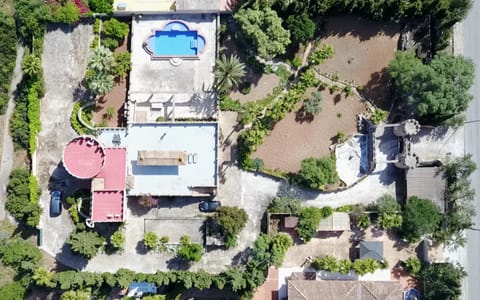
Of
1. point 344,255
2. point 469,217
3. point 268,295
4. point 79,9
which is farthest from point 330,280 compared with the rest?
point 79,9

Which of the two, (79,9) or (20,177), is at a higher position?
(79,9)

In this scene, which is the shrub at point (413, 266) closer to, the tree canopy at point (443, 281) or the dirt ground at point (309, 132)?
the tree canopy at point (443, 281)

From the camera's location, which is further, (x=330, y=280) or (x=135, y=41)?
(x=135, y=41)

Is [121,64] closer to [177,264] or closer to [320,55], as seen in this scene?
[320,55]

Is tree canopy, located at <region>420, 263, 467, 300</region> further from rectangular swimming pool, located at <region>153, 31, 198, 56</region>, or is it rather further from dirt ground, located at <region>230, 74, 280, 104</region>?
rectangular swimming pool, located at <region>153, 31, 198, 56</region>

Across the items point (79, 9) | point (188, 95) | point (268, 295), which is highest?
point (79, 9)

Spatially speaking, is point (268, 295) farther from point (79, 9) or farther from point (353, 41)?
point (79, 9)

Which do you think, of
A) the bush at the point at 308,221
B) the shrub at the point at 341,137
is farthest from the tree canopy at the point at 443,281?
the shrub at the point at 341,137
